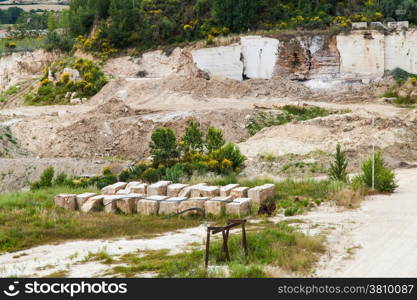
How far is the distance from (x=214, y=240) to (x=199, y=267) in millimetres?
2580

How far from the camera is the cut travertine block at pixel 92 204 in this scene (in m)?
19.7

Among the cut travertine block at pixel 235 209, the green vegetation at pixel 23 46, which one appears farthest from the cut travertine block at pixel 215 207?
the green vegetation at pixel 23 46

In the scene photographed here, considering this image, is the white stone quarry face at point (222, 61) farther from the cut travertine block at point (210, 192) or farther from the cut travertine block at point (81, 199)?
the cut travertine block at point (81, 199)

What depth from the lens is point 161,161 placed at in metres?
28.1

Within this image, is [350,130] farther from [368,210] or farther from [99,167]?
[368,210]

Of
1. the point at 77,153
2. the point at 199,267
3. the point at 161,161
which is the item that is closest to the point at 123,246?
the point at 199,267

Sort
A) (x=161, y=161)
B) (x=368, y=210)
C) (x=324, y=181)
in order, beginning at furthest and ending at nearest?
(x=161, y=161)
(x=324, y=181)
(x=368, y=210)

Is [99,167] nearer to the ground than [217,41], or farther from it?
nearer to the ground

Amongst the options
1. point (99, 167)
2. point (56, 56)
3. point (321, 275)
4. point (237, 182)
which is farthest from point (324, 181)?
point (56, 56)

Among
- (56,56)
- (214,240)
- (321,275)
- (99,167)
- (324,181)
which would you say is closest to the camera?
(321,275)

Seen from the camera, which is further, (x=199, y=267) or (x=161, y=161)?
(x=161, y=161)

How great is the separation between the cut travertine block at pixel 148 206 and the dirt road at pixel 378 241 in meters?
5.00

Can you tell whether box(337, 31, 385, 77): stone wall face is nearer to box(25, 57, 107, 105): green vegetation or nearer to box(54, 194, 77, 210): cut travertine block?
box(25, 57, 107, 105): green vegetation

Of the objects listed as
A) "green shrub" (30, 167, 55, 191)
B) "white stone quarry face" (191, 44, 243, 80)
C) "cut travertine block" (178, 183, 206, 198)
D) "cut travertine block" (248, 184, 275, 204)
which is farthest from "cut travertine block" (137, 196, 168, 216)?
"white stone quarry face" (191, 44, 243, 80)
